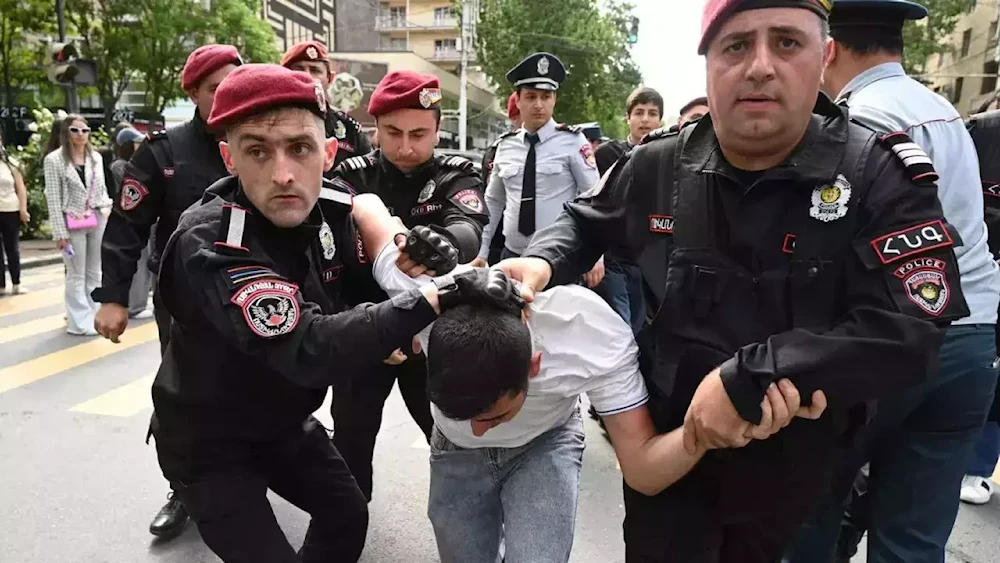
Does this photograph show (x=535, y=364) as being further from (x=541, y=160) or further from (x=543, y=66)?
(x=543, y=66)

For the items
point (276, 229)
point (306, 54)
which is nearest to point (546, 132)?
point (306, 54)

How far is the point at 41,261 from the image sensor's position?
9.77 meters

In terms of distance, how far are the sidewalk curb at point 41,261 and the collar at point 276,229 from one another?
30.8ft

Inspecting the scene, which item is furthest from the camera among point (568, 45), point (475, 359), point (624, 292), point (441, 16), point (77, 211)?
point (441, 16)

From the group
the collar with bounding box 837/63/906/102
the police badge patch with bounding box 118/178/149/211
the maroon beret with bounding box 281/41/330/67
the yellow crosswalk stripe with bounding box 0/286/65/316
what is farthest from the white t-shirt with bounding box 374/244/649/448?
the yellow crosswalk stripe with bounding box 0/286/65/316

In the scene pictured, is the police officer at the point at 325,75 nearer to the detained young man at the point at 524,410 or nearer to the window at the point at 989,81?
the detained young man at the point at 524,410

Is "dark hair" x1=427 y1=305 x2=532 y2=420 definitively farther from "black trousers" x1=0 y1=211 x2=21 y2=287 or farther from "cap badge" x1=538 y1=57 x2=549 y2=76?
"black trousers" x1=0 y1=211 x2=21 y2=287

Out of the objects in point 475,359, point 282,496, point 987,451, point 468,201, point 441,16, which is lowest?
point 987,451

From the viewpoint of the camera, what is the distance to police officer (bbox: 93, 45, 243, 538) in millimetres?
2875

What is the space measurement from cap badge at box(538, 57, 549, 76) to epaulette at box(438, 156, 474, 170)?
1915 millimetres

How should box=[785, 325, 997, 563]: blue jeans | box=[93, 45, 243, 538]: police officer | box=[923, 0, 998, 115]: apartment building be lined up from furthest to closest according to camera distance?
box=[923, 0, 998, 115]: apartment building < box=[93, 45, 243, 538]: police officer < box=[785, 325, 997, 563]: blue jeans

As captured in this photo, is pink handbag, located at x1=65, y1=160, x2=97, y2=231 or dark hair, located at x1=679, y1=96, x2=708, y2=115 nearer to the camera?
dark hair, located at x1=679, y1=96, x2=708, y2=115

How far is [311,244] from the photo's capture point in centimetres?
204

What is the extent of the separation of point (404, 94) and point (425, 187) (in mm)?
Result: 409
